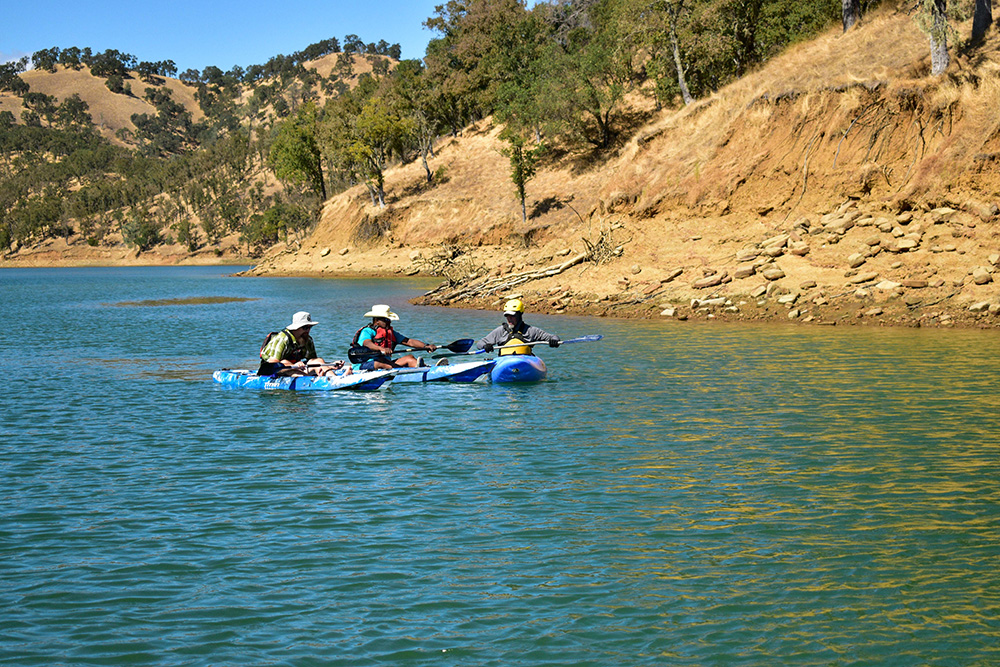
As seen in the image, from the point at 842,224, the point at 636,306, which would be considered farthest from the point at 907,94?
the point at 636,306

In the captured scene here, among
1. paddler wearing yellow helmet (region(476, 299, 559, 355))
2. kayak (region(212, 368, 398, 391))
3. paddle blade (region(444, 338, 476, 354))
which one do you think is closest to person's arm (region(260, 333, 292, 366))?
kayak (region(212, 368, 398, 391))

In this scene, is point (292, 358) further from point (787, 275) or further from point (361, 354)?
point (787, 275)

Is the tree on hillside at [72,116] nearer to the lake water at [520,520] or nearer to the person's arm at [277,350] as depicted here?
the lake water at [520,520]

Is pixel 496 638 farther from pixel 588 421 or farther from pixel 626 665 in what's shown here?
pixel 588 421

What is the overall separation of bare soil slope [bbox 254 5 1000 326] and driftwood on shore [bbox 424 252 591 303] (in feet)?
0.31

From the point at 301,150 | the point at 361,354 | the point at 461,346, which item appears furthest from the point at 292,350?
the point at 301,150

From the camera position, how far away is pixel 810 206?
3325 centimetres

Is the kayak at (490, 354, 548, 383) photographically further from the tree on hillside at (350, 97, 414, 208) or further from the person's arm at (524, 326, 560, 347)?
the tree on hillside at (350, 97, 414, 208)

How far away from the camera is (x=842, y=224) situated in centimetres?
3081

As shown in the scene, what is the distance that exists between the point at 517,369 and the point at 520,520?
9144mm

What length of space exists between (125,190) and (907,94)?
131 metres

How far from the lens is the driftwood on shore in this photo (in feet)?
126

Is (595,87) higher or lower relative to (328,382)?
higher

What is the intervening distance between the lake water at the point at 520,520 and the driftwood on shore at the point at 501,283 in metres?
18.5
